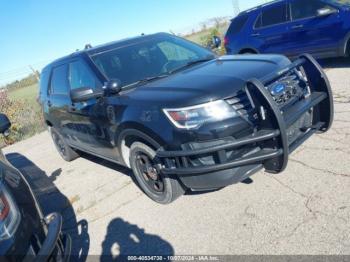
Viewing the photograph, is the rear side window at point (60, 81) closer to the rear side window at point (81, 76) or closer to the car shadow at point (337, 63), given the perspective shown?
the rear side window at point (81, 76)

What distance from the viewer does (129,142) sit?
159 inches

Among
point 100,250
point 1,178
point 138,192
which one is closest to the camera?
point 1,178

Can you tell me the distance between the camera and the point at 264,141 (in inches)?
123

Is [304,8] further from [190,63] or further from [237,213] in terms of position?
[237,213]

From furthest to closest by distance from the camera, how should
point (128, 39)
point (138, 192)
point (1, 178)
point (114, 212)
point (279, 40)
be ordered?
point (279, 40) < point (128, 39) < point (138, 192) < point (114, 212) < point (1, 178)

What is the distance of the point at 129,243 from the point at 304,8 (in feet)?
23.7

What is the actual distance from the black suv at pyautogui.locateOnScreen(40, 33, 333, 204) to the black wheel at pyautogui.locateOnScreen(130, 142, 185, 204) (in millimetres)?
13

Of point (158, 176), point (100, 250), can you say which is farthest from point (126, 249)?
point (158, 176)

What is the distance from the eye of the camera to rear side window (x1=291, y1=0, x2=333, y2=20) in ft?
26.3

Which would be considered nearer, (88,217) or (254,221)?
(254,221)

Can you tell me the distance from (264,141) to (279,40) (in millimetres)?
6509

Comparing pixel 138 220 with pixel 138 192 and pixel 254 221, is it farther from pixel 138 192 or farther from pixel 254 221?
pixel 254 221

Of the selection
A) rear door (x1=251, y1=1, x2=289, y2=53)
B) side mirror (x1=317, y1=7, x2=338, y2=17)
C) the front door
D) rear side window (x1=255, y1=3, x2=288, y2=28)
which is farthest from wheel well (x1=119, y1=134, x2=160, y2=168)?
rear side window (x1=255, y1=3, x2=288, y2=28)

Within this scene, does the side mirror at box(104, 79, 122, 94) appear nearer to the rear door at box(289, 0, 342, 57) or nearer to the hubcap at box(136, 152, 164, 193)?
the hubcap at box(136, 152, 164, 193)
